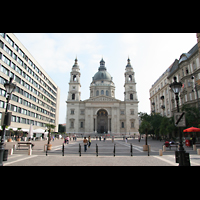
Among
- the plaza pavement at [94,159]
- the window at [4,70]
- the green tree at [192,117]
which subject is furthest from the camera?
the window at [4,70]

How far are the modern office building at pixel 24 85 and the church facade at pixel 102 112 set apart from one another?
11.3 metres

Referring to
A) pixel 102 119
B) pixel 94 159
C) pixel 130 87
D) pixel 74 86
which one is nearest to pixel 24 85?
pixel 74 86

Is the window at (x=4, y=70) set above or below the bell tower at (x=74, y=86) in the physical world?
below

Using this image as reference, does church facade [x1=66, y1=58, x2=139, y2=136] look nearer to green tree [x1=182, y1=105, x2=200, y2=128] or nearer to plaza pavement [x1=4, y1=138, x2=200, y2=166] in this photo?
green tree [x1=182, y1=105, x2=200, y2=128]

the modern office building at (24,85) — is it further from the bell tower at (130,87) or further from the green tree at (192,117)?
the bell tower at (130,87)

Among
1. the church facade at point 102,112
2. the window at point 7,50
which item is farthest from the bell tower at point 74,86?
the window at point 7,50

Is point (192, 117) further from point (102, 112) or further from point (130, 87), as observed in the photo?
point (102, 112)

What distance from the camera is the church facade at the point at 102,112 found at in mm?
70812

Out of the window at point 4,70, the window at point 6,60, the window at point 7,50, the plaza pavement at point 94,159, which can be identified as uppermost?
the window at point 7,50

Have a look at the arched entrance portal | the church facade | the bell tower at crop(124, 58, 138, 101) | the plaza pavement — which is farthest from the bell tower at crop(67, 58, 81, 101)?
the plaza pavement

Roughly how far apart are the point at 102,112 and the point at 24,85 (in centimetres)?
3921
